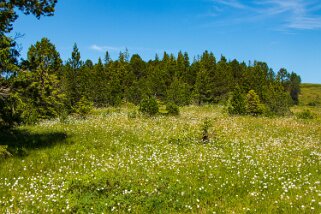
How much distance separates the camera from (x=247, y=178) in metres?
10.2

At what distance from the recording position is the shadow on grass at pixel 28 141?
13683 millimetres

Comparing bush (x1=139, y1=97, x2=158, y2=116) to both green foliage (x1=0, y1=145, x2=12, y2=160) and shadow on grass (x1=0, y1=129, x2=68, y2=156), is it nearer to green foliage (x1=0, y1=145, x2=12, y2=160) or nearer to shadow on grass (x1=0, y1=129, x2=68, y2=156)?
shadow on grass (x1=0, y1=129, x2=68, y2=156)

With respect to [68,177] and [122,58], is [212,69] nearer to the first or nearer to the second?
[122,58]

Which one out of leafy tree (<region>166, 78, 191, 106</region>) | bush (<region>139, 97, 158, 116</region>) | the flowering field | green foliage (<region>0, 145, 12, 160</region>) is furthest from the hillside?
green foliage (<region>0, 145, 12, 160</region>)

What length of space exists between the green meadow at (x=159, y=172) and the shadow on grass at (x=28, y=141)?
0.05 meters

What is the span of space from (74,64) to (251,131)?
41599mm

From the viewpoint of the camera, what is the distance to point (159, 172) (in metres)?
10.4

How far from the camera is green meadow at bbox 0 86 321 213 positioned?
847 centimetres

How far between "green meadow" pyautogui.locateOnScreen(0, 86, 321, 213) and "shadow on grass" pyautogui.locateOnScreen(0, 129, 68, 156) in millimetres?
47

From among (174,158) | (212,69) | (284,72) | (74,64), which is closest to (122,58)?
(212,69)

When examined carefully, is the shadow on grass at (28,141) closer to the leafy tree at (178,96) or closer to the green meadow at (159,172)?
the green meadow at (159,172)

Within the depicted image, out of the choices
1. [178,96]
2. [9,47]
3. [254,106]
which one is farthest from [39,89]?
[178,96]

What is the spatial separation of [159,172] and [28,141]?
8231 mm

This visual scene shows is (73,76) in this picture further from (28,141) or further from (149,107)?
(28,141)
